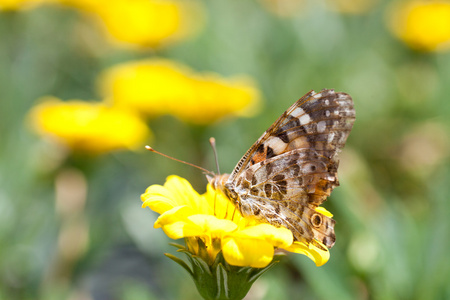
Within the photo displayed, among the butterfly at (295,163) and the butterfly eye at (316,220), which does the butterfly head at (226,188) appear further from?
the butterfly eye at (316,220)

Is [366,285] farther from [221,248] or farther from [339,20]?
[339,20]

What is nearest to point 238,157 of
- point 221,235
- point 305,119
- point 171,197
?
point 305,119

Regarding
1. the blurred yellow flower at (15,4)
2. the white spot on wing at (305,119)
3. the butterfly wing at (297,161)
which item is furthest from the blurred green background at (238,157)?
the white spot on wing at (305,119)

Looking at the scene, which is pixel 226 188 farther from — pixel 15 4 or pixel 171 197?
pixel 15 4

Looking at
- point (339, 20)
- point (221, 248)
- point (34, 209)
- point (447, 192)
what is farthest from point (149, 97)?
point (339, 20)

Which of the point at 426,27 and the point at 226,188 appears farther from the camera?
the point at 426,27

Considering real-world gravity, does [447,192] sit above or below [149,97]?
above
